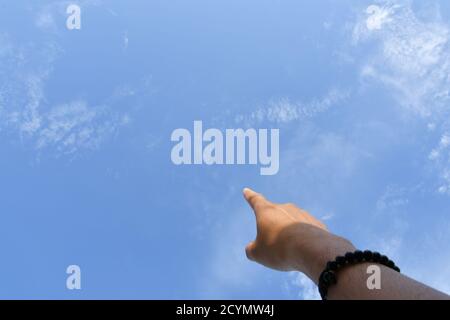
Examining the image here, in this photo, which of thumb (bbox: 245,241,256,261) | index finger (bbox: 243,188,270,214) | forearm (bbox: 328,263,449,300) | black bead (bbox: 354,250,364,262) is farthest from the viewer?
index finger (bbox: 243,188,270,214)

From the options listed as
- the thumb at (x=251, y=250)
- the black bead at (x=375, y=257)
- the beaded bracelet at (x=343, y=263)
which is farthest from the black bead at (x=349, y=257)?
the thumb at (x=251, y=250)

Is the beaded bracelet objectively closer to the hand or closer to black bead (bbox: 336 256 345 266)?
black bead (bbox: 336 256 345 266)

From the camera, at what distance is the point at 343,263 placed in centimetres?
263

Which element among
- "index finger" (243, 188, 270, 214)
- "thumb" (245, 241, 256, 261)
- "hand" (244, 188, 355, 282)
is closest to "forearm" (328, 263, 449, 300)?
"hand" (244, 188, 355, 282)

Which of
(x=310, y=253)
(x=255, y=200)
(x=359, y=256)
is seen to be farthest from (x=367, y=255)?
(x=255, y=200)

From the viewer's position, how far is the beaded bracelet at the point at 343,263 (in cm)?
258

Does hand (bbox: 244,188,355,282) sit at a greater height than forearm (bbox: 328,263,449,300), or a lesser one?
greater

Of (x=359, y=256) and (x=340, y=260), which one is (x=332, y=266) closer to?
(x=340, y=260)

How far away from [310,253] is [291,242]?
0.40m

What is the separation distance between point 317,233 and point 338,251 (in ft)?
1.77

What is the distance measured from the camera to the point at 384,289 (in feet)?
7.52

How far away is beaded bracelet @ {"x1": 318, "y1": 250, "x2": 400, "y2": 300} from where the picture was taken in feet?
8.46
